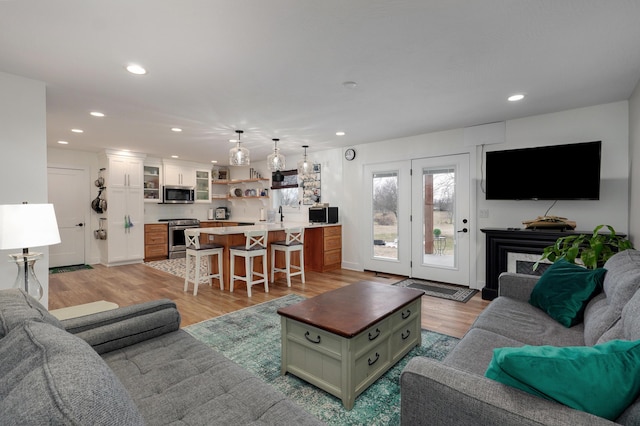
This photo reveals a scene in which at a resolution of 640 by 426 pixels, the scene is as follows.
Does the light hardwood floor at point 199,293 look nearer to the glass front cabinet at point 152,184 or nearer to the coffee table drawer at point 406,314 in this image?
the coffee table drawer at point 406,314

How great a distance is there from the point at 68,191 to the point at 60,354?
7.19 meters

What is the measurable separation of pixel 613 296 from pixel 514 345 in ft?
1.94

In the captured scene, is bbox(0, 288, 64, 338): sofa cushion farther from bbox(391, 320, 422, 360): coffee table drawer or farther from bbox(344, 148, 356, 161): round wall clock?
bbox(344, 148, 356, 161): round wall clock

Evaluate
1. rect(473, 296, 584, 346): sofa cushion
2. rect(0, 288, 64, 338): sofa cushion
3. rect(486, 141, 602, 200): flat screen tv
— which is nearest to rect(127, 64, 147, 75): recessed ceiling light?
rect(0, 288, 64, 338): sofa cushion

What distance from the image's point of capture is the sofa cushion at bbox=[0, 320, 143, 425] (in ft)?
1.99

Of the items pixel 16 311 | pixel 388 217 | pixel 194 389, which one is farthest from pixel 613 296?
pixel 388 217

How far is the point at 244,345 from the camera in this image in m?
2.74

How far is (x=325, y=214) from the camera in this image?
19.7ft

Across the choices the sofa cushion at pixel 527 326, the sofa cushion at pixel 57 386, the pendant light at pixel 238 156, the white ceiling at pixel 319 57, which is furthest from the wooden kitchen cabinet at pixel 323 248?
the sofa cushion at pixel 57 386

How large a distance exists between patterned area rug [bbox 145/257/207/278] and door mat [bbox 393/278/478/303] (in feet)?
11.9

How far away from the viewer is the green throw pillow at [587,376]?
2.97 ft

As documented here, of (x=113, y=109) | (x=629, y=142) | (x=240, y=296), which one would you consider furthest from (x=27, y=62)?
(x=629, y=142)

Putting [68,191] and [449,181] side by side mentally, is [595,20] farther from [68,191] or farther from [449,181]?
[68,191]

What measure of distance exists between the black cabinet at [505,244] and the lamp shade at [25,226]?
4.42 m
